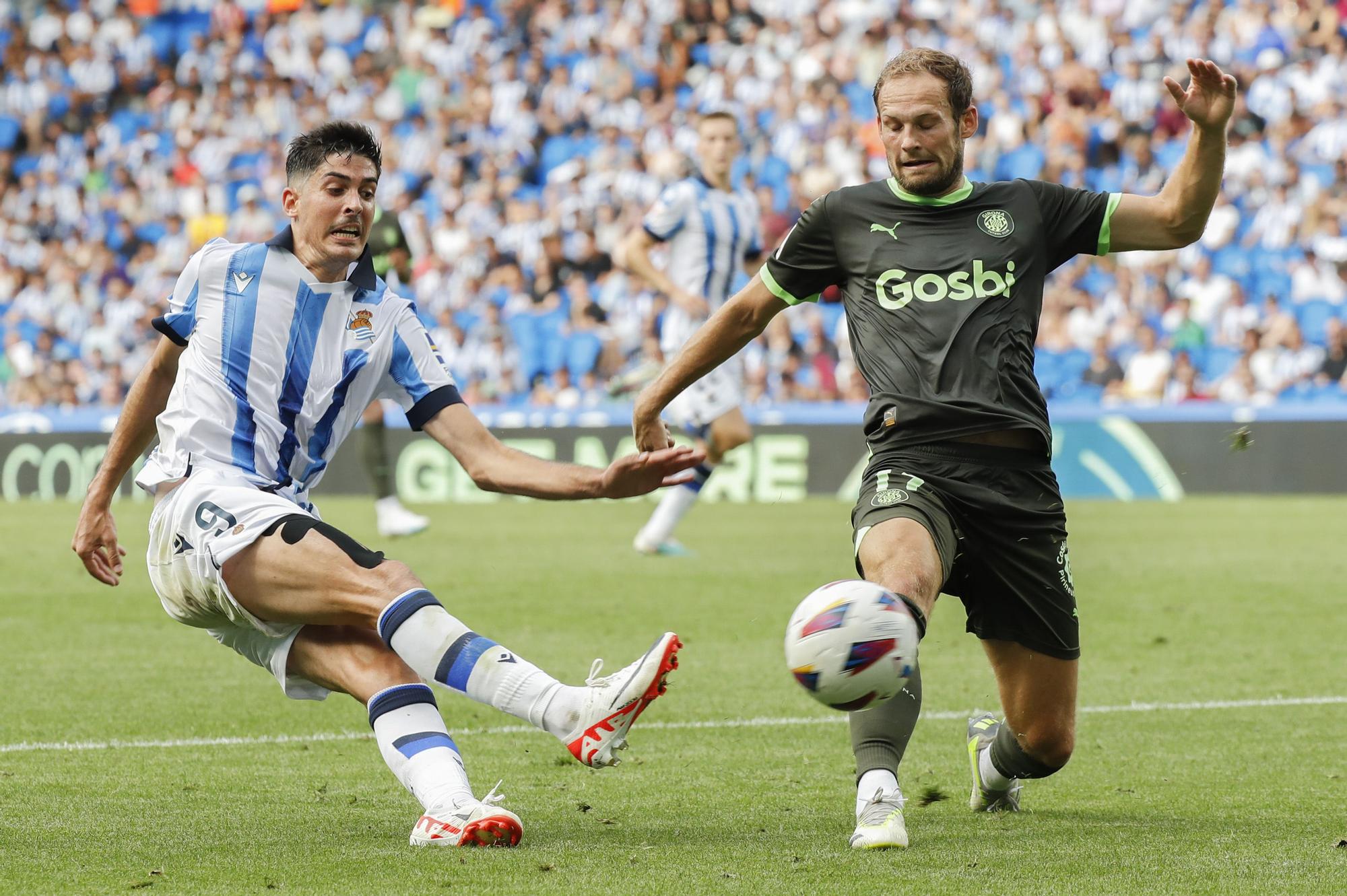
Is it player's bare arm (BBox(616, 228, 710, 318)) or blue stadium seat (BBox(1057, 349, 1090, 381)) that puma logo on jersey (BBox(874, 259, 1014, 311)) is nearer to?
player's bare arm (BBox(616, 228, 710, 318))

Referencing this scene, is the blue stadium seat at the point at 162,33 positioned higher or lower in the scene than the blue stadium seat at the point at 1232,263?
higher

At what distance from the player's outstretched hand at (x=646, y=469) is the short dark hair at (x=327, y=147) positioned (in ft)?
3.79

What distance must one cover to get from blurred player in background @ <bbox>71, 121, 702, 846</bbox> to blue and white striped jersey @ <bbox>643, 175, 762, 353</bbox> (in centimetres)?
753

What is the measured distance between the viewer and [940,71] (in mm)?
4766

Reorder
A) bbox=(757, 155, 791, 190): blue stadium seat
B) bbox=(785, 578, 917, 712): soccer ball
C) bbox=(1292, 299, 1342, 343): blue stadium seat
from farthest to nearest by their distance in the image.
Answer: bbox=(757, 155, 791, 190): blue stadium seat → bbox=(1292, 299, 1342, 343): blue stadium seat → bbox=(785, 578, 917, 712): soccer ball

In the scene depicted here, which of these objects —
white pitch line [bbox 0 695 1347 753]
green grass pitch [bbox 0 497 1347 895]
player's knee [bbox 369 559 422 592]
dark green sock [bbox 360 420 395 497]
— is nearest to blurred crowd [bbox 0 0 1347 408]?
dark green sock [bbox 360 420 395 497]

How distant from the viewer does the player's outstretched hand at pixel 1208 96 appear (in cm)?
458

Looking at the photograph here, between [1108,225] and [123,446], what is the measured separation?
9.49 ft

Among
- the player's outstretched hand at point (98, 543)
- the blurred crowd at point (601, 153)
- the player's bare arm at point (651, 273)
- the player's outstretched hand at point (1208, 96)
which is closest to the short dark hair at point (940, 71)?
the player's outstretched hand at point (1208, 96)

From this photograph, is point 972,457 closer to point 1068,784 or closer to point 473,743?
point 1068,784

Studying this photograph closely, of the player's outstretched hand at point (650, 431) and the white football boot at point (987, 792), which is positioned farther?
the white football boot at point (987, 792)

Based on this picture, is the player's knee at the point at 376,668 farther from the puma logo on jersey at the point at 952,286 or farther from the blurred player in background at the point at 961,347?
the puma logo on jersey at the point at 952,286

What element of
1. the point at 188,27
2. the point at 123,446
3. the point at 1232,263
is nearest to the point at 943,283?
the point at 123,446

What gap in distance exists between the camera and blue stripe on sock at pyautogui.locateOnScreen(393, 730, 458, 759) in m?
4.54
